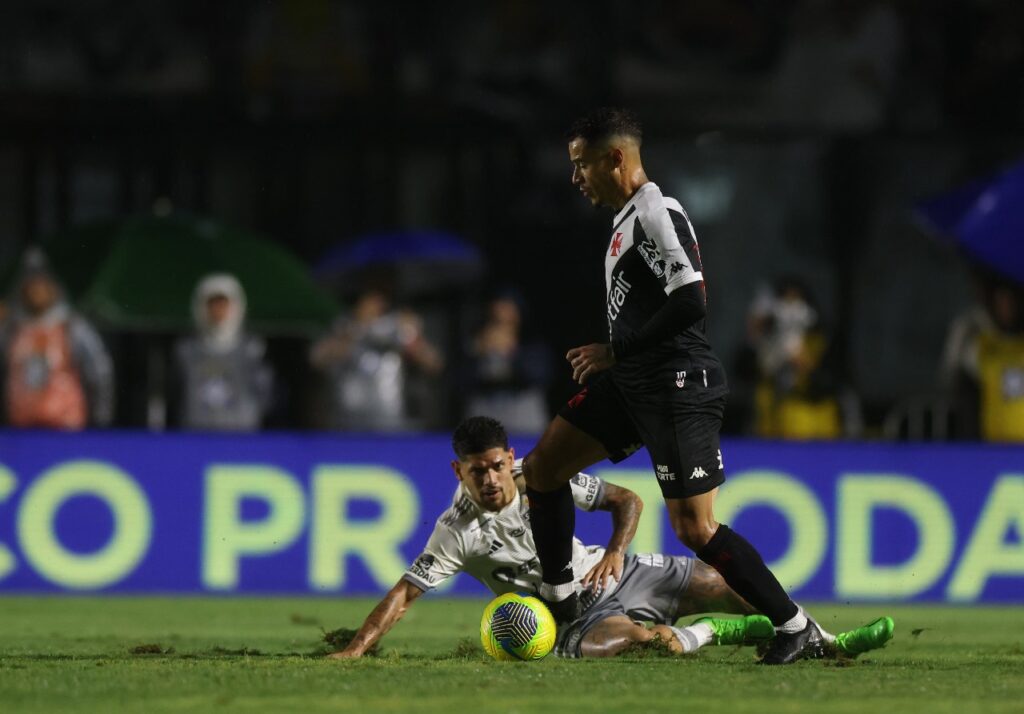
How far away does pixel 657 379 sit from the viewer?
842 centimetres

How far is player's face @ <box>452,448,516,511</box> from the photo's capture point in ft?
30.0

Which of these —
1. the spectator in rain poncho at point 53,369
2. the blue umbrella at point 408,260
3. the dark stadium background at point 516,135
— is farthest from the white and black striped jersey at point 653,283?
the dark stadium background at point 516,135

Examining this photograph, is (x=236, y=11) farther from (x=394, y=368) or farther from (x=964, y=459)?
(x=964, y=459)

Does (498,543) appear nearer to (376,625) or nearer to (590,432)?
(376,625)

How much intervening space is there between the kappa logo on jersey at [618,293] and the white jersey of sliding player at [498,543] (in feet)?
3.18

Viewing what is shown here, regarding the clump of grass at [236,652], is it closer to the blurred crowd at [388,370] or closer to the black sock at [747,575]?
the black sock at [747,575]

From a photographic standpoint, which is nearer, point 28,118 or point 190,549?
point 190,549

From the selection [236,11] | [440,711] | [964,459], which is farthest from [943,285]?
[440,711]

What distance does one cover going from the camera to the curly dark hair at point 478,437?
9.07 meters

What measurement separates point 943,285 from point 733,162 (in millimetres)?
2357

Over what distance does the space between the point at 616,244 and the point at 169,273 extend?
809cm

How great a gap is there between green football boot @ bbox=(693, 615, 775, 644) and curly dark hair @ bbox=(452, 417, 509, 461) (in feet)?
4.41

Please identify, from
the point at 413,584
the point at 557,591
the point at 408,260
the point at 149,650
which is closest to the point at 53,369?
the point at 408,260

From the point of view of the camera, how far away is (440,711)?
697 centimetres
